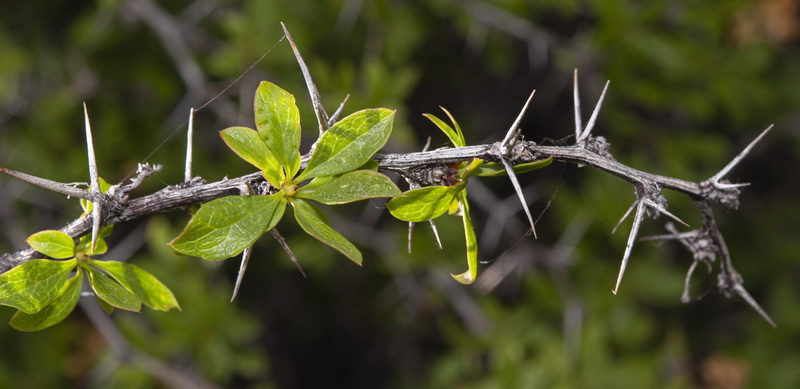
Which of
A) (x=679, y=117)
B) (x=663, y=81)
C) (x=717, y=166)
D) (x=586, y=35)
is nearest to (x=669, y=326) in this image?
(x=717, y=166)

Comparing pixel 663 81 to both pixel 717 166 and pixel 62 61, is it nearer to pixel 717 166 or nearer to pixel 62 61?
pixel 717 166

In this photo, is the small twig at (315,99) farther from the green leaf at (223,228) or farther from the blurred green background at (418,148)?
the blurred green background at (418,148)

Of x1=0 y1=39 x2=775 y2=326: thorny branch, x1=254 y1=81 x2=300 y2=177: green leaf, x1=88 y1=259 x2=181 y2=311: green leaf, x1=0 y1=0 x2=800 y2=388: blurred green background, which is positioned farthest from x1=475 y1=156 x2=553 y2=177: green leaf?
x1=0 y1=0 x2=800 y2=388: blurred green background

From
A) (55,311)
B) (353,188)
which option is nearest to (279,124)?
(353,188)

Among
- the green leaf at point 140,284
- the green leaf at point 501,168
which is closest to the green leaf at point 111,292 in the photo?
the green leaf at point 140,284

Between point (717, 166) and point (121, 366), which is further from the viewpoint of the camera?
point (717, 166)

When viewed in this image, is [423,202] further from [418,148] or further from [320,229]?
[418,148]
